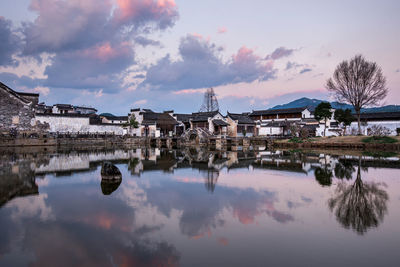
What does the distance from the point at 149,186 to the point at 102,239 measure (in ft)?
22.2

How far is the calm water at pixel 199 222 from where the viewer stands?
623cm

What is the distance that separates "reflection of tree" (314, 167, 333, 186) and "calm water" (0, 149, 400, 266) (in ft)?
0.83

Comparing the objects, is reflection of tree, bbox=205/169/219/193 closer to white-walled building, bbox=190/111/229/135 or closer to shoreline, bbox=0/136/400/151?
shoreline, bbox=0/136/400/151

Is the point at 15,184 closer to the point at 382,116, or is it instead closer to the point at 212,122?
the point at 212,122

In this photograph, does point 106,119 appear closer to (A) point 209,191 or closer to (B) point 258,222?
(A) point 209,191

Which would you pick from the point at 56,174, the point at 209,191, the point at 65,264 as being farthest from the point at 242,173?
the point at 65,264

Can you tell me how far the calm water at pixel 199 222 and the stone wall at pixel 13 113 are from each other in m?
29.9

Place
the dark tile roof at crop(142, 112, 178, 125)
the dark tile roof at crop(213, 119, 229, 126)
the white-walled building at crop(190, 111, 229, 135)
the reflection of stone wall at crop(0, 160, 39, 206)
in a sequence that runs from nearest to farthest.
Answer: the reflection of stone wall at crop(0, 160, 39, 206) < the dark tile roof at crop(213, 119, 229, 126) < the white-walled building at crop(190, 111, 229, 135) < the dark tile roof at crop(142, 112, 178, 125)

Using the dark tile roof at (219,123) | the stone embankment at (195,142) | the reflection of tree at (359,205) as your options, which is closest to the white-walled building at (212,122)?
the dark tile roof at (219,123)

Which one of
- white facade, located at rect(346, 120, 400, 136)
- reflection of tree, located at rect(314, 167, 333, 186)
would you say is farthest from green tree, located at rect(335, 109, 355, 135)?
reflection of tree, located at rect(314, 167, 333, 186)

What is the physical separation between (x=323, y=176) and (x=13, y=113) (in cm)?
4154

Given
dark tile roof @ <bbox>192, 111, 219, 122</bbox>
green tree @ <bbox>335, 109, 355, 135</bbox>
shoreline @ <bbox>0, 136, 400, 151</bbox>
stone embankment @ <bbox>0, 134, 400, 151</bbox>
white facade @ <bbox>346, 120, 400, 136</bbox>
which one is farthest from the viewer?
dark tile roof @ <bbox>192, 111, 219, 122</bbox>

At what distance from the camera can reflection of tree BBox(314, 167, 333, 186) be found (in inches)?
573

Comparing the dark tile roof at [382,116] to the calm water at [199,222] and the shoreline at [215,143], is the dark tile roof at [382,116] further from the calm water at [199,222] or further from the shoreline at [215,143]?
the calm water at [199,222]
